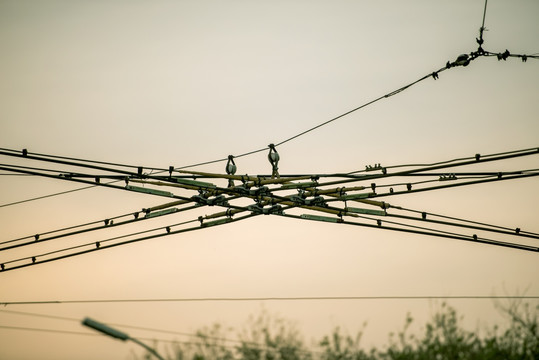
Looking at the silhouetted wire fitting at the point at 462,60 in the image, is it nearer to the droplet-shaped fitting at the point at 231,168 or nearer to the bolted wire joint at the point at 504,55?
the bolted wire joint at the point at 504,55

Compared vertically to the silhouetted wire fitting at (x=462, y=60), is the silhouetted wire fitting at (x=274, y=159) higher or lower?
lower

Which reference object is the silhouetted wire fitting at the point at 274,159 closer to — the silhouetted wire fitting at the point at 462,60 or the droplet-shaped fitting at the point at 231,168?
the droplet-shaped fitting at the point at 231,168

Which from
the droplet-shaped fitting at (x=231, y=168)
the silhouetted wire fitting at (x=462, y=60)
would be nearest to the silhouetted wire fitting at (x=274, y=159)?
the droplet-shaped fitting at (x=231, y=168)

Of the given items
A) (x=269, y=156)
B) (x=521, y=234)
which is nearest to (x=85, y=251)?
(x=269, y=156)

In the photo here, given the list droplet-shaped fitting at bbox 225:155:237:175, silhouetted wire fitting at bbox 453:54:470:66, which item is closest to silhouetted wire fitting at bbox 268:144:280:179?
droplet-shaped fitting at bbox 225:155:237:175

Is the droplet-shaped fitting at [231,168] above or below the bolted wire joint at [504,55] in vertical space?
below

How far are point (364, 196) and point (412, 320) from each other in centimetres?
595

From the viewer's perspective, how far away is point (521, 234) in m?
13.5

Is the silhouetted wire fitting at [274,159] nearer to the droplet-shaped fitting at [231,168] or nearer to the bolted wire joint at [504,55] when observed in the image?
the droplet-shaped fitting at [231,168]

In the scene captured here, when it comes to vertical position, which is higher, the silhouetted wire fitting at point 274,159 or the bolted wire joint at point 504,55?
the bolted wire joint at point 504,55

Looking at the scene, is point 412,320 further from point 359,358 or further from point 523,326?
point 523,326

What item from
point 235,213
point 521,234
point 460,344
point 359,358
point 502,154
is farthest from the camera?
point 460,344

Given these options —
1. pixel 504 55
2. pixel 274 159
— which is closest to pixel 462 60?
pixel 504 55

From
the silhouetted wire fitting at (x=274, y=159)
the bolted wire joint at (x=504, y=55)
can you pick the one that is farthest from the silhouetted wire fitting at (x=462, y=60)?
the silhouetted wire fitting at (x=274, y=159)
